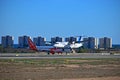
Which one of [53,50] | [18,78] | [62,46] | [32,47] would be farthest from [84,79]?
[62,46]

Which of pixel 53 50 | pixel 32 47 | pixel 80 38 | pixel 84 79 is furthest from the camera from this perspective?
pixel 80 38

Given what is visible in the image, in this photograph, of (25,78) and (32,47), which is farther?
(32,47)

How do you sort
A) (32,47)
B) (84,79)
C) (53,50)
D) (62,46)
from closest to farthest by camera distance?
(84,79) → (53,50) → (32,47) → (62,46)

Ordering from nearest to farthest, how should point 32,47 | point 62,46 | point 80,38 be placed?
A: point 32,47, point 62,46, point 80,38

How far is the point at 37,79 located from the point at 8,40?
557ft

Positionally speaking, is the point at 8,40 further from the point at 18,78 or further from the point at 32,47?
the point at 18,78

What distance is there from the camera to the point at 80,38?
490 ft

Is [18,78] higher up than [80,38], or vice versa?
[80,38]

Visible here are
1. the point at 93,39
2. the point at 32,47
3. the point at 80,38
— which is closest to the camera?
the point at 32,47

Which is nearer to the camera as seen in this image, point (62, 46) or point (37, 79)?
point (37, 79)

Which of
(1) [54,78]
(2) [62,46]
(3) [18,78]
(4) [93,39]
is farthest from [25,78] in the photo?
(4) [93,39]

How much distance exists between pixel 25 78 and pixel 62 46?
319ft

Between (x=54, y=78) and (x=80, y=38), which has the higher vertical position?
(x=80, y=38)

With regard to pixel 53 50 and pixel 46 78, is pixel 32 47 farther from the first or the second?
pixel 46 78
